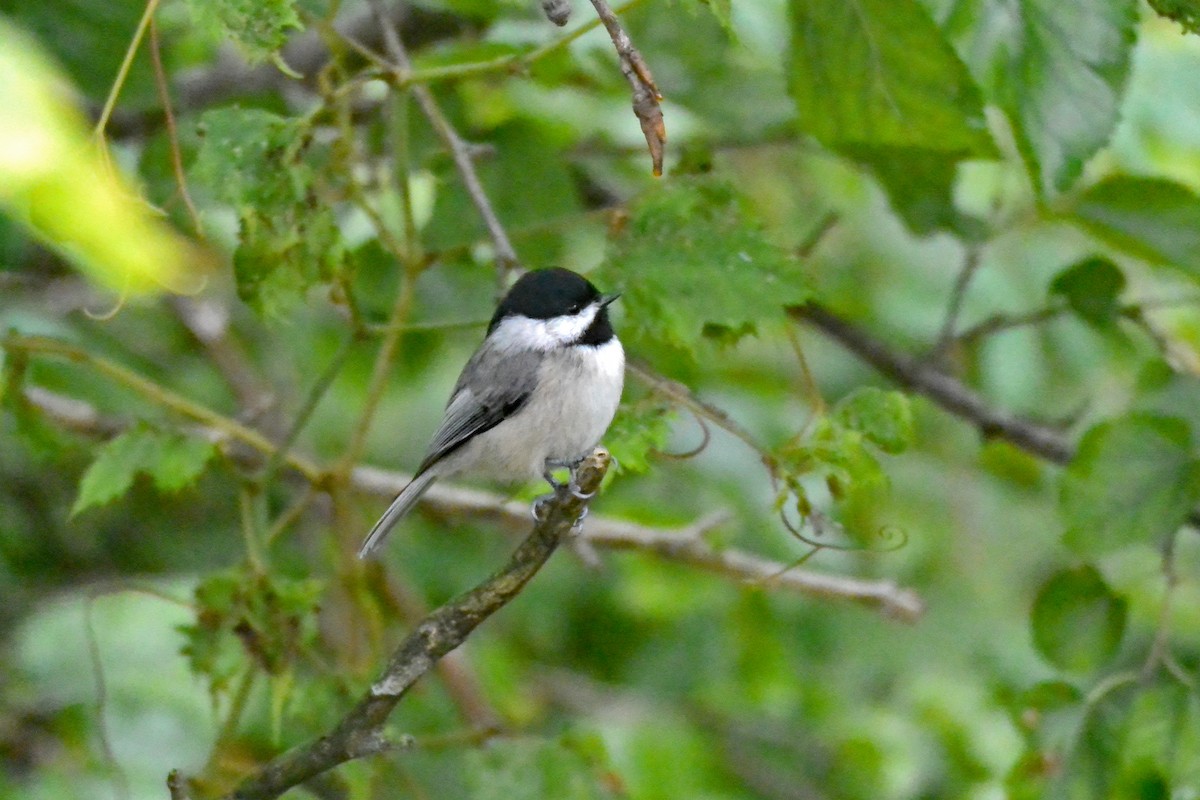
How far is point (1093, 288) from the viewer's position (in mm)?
2803

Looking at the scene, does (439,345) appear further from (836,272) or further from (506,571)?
(506,571)

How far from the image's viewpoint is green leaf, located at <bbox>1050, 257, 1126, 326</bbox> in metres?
2.77

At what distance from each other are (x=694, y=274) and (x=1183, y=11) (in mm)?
801

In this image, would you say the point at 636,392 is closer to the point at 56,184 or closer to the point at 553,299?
the point at 553,299

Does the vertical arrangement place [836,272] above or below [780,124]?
below

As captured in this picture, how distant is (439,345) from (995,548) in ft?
8.38

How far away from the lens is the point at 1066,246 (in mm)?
4590

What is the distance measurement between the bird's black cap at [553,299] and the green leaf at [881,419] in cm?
53

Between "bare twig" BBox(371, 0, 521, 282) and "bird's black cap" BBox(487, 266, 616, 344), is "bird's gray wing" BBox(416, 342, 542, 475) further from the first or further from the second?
"bare twig" BBox(371, 0, 521, 282)

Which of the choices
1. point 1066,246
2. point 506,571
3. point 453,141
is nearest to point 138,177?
point 453,141

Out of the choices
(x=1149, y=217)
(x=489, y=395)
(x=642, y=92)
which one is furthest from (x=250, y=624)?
(x=1149, y=217)

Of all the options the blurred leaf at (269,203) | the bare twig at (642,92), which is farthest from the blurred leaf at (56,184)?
the blurred leaf at (269,203)

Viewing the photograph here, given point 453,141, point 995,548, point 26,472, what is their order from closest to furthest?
point 453,141 → point 26,472 → point 995,548

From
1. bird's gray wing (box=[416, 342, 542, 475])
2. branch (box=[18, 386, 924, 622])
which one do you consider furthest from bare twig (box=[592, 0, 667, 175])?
branch (box=[18, 386, 924, 622])
